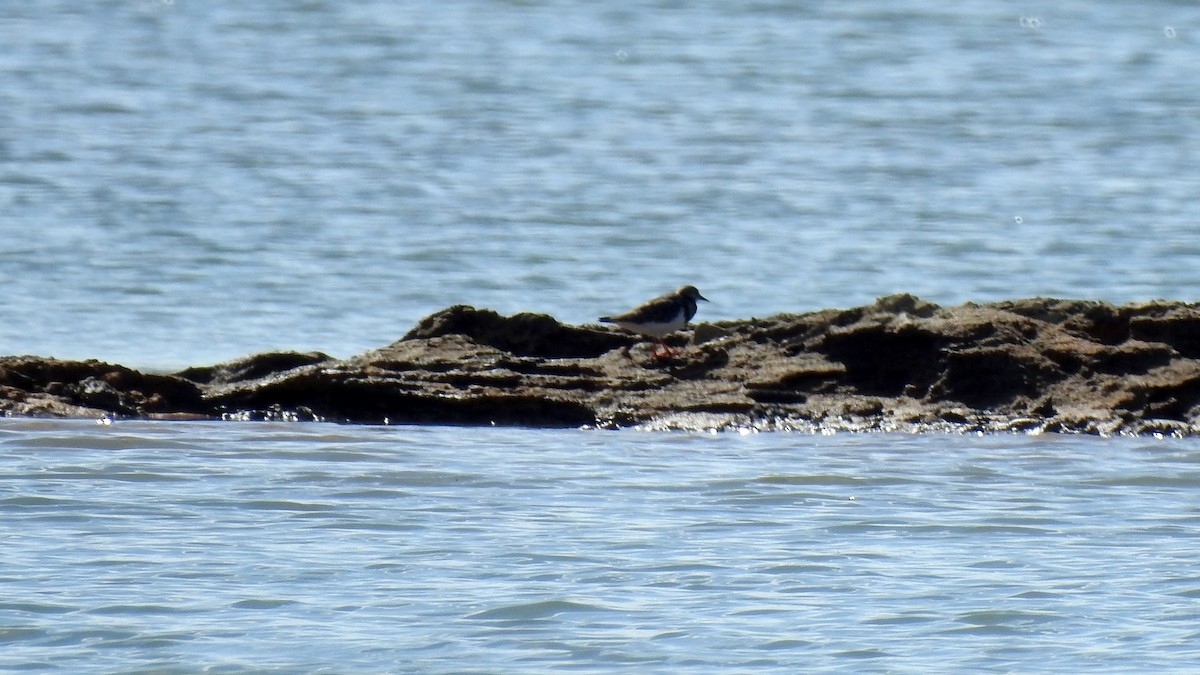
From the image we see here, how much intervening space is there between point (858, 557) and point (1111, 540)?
87 centimetres

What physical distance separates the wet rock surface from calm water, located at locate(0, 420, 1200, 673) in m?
0.21

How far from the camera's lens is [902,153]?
70.9 feet

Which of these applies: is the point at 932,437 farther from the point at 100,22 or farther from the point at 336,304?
the point at 100,22

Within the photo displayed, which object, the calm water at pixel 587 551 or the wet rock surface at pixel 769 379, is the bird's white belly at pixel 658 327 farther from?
the calm water at pixel 587 551

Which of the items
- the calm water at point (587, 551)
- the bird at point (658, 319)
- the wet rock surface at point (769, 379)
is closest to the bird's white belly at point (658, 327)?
the bird at point (658, 319)

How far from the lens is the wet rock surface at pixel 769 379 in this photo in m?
7.88

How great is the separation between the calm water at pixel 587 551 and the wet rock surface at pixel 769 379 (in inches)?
8.3

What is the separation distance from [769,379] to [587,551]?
2.47m

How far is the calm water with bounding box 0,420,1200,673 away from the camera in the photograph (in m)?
4.89

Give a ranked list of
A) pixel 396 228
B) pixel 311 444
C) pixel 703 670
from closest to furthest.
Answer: pixel 703 670 < pixel 311 444 < pixel 396 228

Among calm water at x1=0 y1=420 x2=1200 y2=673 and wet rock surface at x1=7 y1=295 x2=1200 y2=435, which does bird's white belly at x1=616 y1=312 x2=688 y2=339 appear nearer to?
wet rock surface at x1=7 y1=295 x2=1200 y2=435

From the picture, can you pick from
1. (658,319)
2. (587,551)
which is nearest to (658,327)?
(658,319)

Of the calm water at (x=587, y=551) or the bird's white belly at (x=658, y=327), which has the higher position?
the bird's white belly at (x=658, y=327)

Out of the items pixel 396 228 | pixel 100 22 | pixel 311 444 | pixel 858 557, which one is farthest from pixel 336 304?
pixel 100 22
